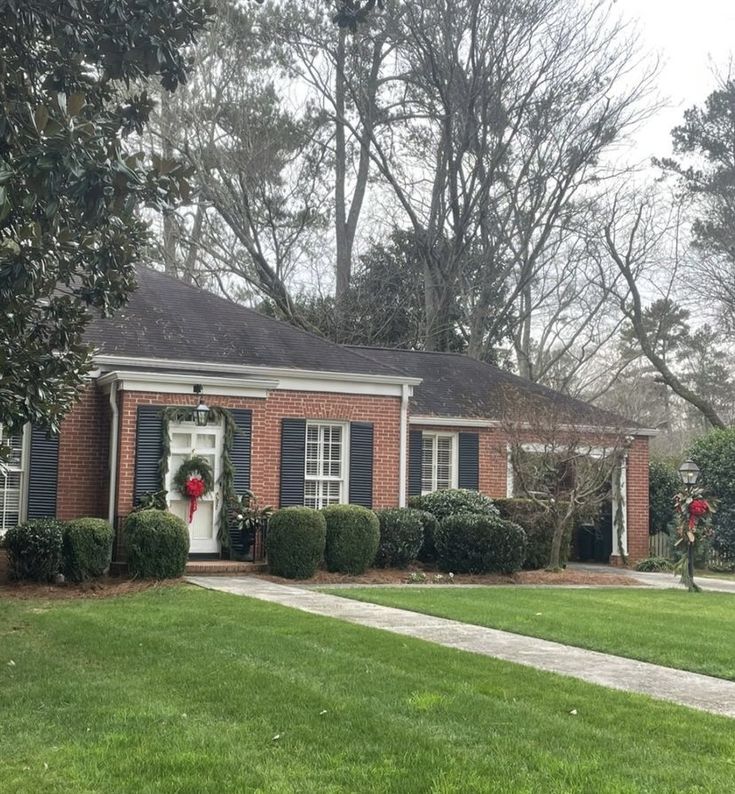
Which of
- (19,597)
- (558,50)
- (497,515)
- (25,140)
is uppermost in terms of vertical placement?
(558,50)

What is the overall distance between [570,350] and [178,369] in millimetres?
23930

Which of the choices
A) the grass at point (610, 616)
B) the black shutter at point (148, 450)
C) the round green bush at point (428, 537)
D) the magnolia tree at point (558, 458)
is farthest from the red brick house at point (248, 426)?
the grass at point (610, 616)

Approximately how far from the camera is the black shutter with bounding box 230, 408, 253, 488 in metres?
15.9

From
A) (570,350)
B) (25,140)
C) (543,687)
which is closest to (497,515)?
(543,687)

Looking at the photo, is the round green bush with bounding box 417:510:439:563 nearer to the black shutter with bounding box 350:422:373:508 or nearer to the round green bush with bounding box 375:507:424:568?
the round green bush with bounding box 375:507:424:568

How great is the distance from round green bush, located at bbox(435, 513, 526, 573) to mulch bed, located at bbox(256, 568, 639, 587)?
0.18 metres

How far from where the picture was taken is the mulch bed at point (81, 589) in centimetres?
1264

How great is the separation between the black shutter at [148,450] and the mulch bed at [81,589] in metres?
1.64

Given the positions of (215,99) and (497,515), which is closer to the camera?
(497,515)

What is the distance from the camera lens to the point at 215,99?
2639cm

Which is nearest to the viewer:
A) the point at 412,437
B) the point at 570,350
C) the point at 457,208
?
the point at 412,437

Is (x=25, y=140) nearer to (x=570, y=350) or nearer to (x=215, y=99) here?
(x=215, y=99)

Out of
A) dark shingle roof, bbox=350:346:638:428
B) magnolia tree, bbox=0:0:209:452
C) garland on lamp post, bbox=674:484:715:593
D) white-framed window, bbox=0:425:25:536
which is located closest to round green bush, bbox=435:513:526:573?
garland on lamp post, bbox=674:484:715:593

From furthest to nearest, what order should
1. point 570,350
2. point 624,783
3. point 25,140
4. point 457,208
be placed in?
point 570,350 < point 457,208 < point 25,140 < point 624,783
